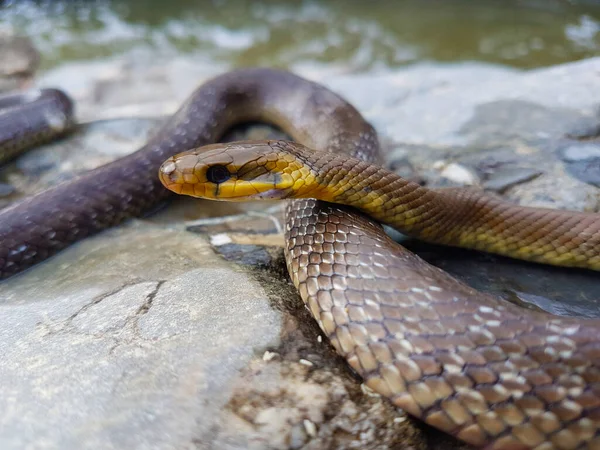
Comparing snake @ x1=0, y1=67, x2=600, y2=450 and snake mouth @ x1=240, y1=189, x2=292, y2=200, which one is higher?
snake mouth @ x1=240, y1=189, x2=292, y2=200

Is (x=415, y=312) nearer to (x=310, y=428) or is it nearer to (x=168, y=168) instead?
(x=310, y=428)

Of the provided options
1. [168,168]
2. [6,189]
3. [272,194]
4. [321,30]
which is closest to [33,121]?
[6,189]

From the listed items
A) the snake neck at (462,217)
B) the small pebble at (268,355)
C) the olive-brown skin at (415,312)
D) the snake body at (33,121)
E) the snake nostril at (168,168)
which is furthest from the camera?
the snake body at (33,121)

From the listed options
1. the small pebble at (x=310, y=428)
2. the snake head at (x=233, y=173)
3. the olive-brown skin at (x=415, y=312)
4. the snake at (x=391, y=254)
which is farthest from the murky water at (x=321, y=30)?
the small pebble at (x=310, y=428)

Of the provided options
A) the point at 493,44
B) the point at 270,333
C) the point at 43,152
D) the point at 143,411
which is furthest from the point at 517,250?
the point at 493,44

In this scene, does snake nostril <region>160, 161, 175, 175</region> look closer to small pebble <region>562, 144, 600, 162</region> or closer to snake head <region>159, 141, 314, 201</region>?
snake head <region>159, 141, 314, 201</region>

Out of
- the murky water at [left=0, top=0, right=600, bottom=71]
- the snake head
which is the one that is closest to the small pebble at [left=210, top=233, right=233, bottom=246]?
the snake head

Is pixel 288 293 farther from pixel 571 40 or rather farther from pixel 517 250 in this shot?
pixel 571 40

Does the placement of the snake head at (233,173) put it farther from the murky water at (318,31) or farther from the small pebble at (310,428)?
the murky water at (318,31)
